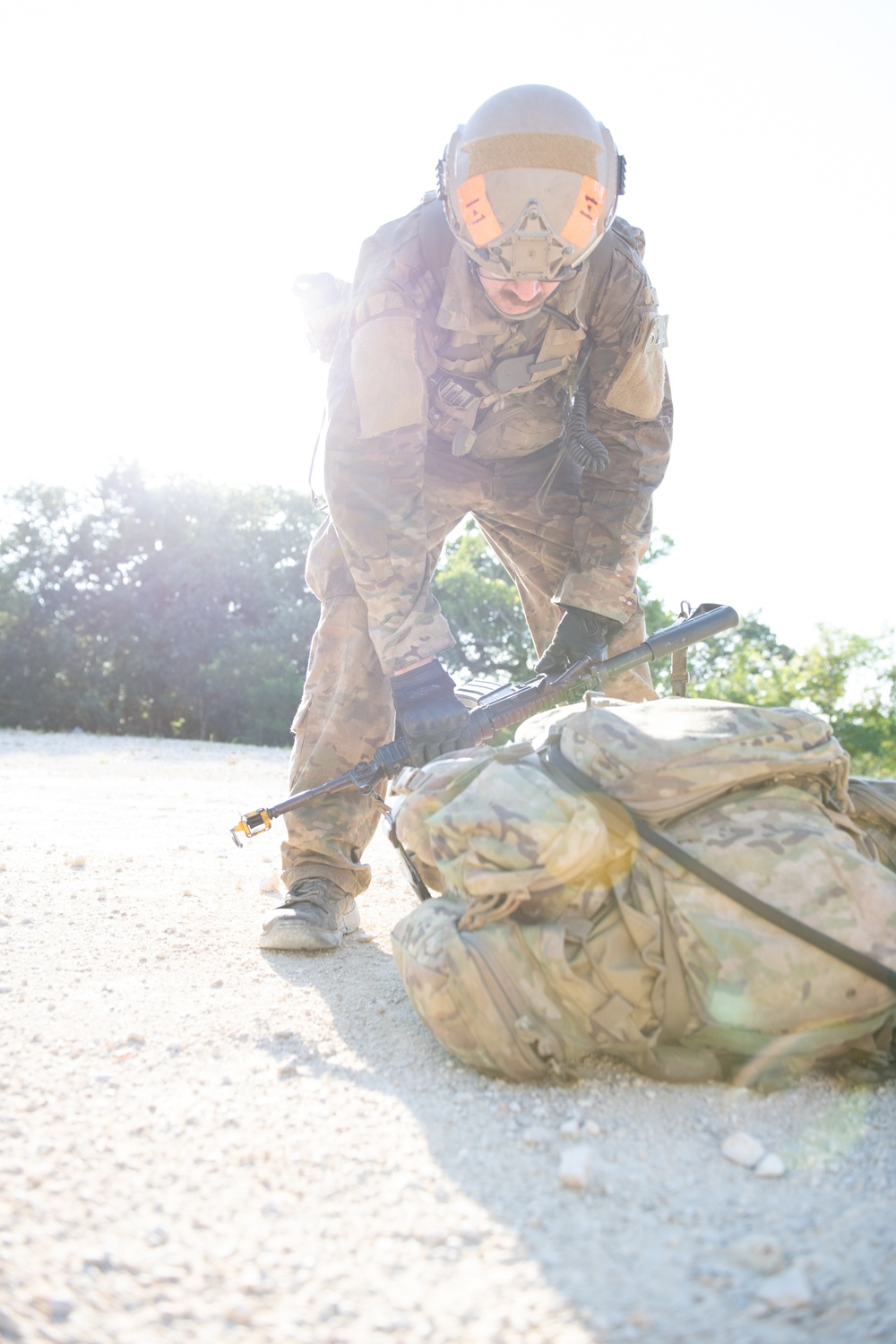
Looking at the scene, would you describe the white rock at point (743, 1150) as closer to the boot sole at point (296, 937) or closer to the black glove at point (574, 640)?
the boot sole at point (296, 937)

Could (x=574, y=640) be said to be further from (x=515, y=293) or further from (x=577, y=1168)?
(x=577, y=1168)

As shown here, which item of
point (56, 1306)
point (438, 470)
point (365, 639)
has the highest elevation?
point (438, 470)

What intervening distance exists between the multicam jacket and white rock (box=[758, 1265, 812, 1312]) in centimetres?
217

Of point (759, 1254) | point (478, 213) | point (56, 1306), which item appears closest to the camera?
point (56, 1306)

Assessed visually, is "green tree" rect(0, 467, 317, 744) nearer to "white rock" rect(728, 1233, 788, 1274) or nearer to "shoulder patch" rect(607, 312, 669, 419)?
"shoulder patch" rect(607, 312, 669, 419)

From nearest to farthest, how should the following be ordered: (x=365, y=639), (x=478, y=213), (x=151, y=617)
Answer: (x=478, y=213)
(x=365, y=639)
(x=151, y=617)

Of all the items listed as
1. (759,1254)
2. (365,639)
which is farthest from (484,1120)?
(365,639)

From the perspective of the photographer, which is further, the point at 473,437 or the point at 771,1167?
the point at 473,437

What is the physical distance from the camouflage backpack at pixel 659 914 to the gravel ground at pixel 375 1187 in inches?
5.2

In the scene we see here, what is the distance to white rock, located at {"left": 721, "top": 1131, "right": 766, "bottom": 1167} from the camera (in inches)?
67.8

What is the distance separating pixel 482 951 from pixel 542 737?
56 cm

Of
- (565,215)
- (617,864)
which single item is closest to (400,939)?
(617,864)

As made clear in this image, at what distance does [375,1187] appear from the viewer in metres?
1.65

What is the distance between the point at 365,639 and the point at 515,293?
4.39 ft
